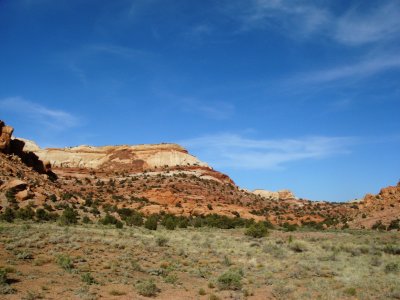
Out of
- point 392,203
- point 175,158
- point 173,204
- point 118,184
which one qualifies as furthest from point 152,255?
point 175,158

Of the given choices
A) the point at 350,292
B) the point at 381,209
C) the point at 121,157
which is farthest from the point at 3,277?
the point at 121,157

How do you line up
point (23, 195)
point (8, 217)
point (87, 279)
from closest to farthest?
point (87, 279)
point (8, 217)
point (23, 195)

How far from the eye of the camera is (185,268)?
21953mm

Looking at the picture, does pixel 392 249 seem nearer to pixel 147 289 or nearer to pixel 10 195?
pixel 147 289

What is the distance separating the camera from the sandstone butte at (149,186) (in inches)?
2020

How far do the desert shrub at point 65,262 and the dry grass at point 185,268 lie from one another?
5 cm

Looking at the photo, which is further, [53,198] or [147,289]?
[53,198]

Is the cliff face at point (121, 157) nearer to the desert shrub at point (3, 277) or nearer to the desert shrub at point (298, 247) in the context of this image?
the desert shrub at point (298, 247)

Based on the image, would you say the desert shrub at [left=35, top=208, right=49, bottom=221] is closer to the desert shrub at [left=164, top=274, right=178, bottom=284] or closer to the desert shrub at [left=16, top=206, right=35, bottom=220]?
the desert shrub at [left=16, top=206, right=35, bottom=220]

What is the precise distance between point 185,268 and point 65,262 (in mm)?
6415

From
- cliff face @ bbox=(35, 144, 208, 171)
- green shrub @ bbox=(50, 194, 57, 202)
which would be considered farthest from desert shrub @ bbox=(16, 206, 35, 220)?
cliff face @ bbox=(35, 144, 208, 171)

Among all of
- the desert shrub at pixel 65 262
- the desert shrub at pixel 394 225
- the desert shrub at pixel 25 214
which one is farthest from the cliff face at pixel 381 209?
the desert shrub at pixel 65 262

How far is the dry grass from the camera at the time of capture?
1681 centimetres

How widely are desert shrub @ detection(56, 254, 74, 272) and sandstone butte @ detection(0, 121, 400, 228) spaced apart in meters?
23.7
